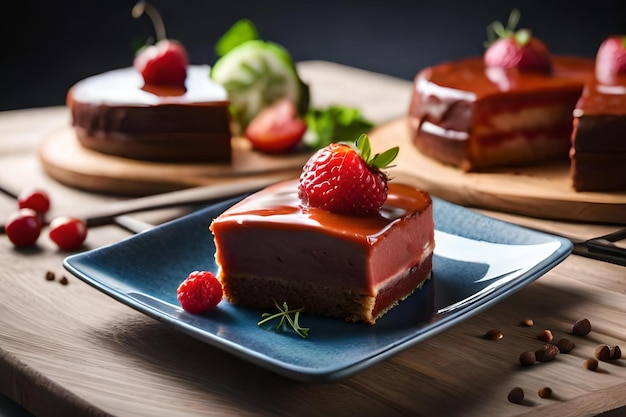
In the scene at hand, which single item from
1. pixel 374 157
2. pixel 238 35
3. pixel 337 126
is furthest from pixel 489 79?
pixel 374 157

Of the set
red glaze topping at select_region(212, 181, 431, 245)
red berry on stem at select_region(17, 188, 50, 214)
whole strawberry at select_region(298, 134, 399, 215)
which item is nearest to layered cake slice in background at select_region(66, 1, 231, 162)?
red berry on stem at select_region(17, 188, 50, 214)

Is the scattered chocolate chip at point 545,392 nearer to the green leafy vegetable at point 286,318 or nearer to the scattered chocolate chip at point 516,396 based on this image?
the scattered chocolate chip at point 516,396

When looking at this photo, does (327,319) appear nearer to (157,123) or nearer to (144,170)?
(144,170)

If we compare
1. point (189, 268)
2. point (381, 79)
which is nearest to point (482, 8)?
point (381, 79)

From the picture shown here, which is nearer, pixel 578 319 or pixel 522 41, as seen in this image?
pixel 578 319

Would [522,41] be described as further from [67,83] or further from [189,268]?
[67,83]

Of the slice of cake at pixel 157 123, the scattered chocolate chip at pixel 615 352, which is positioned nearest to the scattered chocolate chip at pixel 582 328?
the scattered chocolate chip at pixel 615 352
